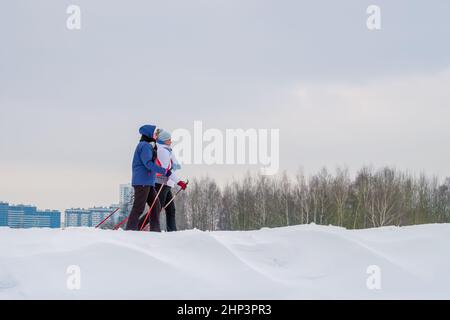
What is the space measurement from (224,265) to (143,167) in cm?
396

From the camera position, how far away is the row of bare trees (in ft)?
177

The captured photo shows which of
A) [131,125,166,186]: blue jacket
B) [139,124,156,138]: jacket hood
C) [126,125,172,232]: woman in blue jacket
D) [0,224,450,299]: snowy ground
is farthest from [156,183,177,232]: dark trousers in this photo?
[0,224,450,299]: snowy ground

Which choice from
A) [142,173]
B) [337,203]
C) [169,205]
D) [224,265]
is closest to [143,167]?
[142,173]

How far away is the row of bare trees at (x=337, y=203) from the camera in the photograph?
177 ft

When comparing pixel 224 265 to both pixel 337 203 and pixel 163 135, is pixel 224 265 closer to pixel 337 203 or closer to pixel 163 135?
pixel 163 135

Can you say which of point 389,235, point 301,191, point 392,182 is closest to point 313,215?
point 301,191

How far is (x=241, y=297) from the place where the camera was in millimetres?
5695

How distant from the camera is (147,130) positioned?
33.6 feet

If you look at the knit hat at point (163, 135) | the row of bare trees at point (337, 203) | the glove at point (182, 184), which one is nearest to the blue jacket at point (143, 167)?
the knit hat at point (163, 135)

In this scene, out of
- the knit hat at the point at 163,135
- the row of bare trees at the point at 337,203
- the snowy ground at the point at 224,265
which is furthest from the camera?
the row of bare trees at the point at 337,203

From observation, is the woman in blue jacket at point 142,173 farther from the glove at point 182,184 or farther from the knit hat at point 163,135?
the glove at point 182,184

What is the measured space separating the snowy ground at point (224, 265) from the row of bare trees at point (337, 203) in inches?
1788

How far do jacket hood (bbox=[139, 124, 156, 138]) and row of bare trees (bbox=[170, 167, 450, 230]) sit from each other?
42976 millimetres
